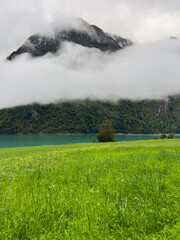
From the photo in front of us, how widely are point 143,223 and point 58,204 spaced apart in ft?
6.73

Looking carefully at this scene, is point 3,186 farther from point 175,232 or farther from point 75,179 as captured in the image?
point 175,232

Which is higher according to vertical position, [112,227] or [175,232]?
[175,232]

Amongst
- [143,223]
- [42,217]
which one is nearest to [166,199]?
[143,223]

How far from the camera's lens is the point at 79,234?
3.30 m

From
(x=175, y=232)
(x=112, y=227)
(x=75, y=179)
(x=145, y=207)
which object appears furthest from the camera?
(x=75, y=179)

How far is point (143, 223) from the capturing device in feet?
11.4

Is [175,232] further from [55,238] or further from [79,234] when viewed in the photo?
[55,238]

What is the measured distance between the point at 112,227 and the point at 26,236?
1.68m

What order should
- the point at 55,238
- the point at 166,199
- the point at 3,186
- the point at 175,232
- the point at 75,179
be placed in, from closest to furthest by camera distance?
the point at 175,232, the point at 55,238, the point at 166,199, the point at 3,186, the point at 75,179

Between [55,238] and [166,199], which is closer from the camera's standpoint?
[55,238]

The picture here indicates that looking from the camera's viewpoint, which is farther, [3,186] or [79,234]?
[3,186]

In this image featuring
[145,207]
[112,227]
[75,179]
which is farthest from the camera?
[75,179]

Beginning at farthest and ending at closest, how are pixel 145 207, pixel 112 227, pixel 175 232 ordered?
pixel 145 207
pixel 112 227
pixel 175 232

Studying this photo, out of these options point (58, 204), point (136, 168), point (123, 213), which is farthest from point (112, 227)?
point (136, 168)
